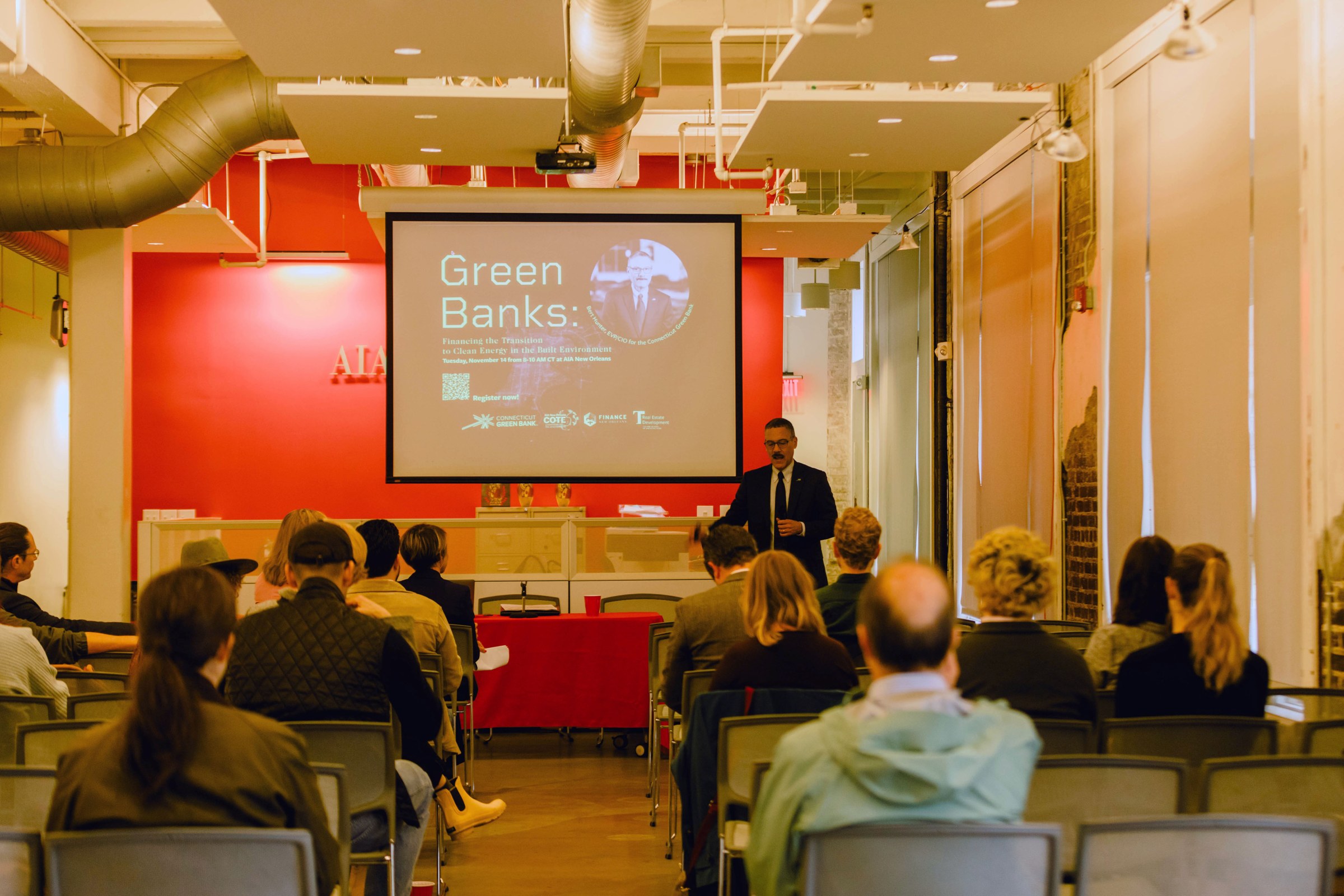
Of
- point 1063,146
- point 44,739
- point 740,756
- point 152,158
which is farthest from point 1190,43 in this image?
point 152,158

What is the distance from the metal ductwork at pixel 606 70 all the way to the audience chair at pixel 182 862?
3986 mm

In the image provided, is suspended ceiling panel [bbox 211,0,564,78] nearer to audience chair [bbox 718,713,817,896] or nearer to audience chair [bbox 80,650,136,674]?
audience chair [bbox 80,650,136,674]

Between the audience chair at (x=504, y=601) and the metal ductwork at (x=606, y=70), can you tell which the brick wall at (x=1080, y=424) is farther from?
the audience chair at (x=504, y=601)

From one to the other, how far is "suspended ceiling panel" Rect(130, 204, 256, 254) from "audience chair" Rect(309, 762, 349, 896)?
5921 millimetres

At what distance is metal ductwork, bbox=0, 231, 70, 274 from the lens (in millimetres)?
8742

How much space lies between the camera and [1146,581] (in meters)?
3.45

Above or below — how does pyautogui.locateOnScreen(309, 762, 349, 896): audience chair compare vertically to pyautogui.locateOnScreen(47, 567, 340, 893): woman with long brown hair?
below

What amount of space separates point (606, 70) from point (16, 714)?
3989 millimetres

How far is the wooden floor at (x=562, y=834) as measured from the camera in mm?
4039

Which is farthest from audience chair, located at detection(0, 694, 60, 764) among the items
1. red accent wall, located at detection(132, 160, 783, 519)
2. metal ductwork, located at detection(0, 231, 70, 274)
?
red accent wall, located at detection(132, 160, 783, 519)

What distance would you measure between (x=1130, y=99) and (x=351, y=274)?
21.5ft

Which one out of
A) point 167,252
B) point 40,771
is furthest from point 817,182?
point 40,771

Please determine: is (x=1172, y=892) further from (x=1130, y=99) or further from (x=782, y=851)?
(x=1130, y=99)

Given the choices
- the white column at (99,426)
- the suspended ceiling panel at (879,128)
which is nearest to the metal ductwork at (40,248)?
the white column at (99,426)
